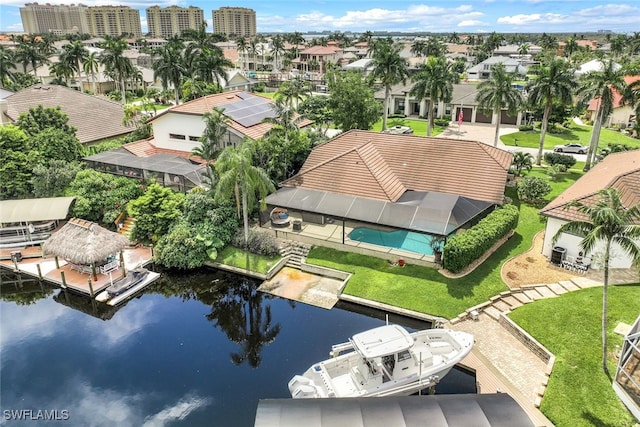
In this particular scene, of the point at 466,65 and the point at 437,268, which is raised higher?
the point at 466,65

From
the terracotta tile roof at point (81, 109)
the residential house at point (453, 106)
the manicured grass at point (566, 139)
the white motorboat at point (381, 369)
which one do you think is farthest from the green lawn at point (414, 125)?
the white motorboat at point (381, 369)

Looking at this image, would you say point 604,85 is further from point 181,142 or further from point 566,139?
point 181,142

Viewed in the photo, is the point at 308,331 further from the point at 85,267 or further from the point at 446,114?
the point at 446,114

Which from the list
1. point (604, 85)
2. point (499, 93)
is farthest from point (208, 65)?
point (604, 85)

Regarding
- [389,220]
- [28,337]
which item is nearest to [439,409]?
[389,220]

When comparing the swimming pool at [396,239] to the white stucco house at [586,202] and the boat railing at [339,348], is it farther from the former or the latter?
the boat railing at [339,348]

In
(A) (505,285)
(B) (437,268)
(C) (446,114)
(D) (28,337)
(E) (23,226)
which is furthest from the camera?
(C) (446,114)
